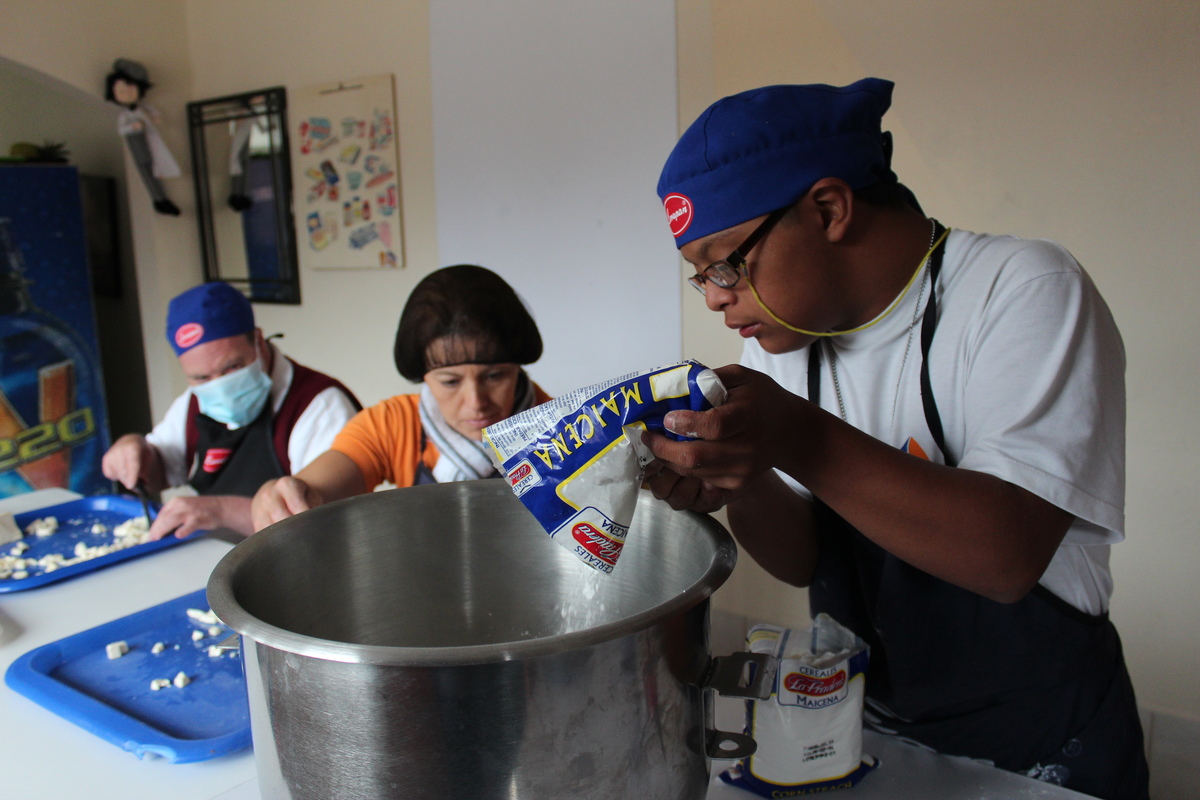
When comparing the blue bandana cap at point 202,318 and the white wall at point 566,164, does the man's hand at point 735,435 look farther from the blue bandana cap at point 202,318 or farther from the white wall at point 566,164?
the white wall at point 566,164

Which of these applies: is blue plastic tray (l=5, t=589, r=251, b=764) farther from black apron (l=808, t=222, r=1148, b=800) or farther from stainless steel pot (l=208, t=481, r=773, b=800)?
black apron (l=808, t=222, r=1148, b=800)

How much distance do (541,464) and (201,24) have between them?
14.5ft

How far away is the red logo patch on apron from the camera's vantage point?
6.68ft

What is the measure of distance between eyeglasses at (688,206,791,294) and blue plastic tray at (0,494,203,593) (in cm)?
127

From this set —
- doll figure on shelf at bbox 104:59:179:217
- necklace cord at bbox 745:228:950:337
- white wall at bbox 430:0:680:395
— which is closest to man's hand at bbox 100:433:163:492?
white wall at bbox 430:0:680:395

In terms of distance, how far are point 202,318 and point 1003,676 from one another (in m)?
1.72

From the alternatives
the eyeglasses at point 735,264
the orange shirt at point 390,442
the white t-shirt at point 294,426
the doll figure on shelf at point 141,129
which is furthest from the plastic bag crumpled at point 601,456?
the doll figure on shelf at point 141,129

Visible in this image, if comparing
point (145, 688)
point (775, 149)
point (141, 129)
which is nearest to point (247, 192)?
point (141, 129)

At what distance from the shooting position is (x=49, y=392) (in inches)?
157

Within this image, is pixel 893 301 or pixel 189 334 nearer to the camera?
pixel 893 301

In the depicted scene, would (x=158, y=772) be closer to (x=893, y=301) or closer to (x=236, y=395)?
(x=893, y=301)

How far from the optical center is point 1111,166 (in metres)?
1.88

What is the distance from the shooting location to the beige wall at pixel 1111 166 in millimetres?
1814

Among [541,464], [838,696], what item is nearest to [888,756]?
[838,696]
